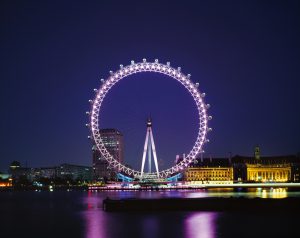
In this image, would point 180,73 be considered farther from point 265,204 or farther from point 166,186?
point 166,186

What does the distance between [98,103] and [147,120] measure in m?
10.4

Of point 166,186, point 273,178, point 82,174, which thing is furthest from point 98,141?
point 82,174

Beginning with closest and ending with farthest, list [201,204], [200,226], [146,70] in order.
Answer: [200,226] < [201,204] < [146,70]

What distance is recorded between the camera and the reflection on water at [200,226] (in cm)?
2286

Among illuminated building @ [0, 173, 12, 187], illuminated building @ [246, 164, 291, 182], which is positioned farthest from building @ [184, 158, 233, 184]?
illuminated building @ [0, 173, 12, 187]

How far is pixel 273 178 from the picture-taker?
13812 cm

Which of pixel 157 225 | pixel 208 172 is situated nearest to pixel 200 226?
pixel 157 225

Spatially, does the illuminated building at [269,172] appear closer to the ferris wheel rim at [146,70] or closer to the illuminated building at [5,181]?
the illuminated building at [5,181]

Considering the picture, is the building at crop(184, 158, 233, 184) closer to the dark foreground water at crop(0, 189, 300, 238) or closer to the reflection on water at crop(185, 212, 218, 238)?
the dark foreground water at crop(0, 189, 300, 238)

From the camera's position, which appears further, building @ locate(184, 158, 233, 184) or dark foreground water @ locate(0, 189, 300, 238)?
building @ locate(184, 158, 233, 184)

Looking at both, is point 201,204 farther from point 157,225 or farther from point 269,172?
point 269,172

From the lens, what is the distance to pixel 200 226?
2580 centimetres

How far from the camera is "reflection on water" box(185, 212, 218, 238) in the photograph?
22859mm

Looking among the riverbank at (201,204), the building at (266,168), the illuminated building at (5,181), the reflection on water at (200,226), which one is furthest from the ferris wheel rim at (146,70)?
the illuminated building at (5,181)
